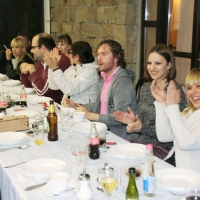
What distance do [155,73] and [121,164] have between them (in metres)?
1.06

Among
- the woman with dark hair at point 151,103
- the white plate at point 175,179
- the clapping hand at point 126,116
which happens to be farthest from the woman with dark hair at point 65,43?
the white plate at point 175,179

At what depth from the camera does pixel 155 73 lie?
293cm

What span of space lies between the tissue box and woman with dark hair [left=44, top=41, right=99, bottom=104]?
102 cm

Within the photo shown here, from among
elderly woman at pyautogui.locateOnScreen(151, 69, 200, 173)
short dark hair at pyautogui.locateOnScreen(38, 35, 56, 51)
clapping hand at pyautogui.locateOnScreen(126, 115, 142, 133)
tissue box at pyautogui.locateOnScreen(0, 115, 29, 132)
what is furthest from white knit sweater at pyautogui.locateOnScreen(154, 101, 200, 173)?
short dark hair at pyautogui.locateOnScreen(38, 35, 56, 51)

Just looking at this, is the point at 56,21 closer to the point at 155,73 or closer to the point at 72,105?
the point at 72,105

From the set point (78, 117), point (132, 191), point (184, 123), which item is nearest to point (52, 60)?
point (78, 117)

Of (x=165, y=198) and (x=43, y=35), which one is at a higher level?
(x=43, y=35)

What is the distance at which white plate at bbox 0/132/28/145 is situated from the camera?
2.36 metres

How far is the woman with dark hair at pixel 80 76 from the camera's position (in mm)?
3670

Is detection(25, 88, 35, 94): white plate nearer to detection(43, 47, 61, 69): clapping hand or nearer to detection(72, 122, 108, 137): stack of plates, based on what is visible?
detection(43, 47, 61, 69): clapping hand

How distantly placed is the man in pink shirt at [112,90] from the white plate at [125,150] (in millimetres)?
873

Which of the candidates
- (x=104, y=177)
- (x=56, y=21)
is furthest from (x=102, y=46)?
(x=56, y=21)

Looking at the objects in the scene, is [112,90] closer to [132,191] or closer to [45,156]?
[45,156]

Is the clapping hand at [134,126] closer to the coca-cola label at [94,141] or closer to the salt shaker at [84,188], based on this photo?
the coca-cola label at [94,141]
